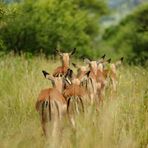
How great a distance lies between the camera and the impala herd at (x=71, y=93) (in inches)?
293

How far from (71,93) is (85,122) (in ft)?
3.34

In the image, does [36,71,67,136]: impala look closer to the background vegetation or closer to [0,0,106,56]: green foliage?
the background vegetation

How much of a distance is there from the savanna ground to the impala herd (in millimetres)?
178

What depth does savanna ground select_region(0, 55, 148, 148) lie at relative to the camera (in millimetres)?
6605

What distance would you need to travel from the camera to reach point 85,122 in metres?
7.39

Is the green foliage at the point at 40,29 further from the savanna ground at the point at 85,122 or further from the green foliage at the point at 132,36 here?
the savanna ground at the point at 85,122

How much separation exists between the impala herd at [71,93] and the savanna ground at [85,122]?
178mm

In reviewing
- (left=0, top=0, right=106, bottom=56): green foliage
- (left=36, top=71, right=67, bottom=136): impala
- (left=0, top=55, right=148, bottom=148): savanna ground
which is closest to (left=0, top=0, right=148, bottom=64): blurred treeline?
(left=0, top=0, right=106, bottom=56): green foliage

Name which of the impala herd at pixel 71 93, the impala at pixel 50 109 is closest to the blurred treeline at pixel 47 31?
the impala herd at pixel 71 93

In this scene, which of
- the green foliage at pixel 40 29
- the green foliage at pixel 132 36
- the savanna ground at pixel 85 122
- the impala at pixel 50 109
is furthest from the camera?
the green foliage at pixel 132 36

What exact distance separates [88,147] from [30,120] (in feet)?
6.08

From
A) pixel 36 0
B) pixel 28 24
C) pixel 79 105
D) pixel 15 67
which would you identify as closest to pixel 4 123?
pixel 79 105

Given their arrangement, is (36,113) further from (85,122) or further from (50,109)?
(85,122)

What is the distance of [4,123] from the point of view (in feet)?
25.3
